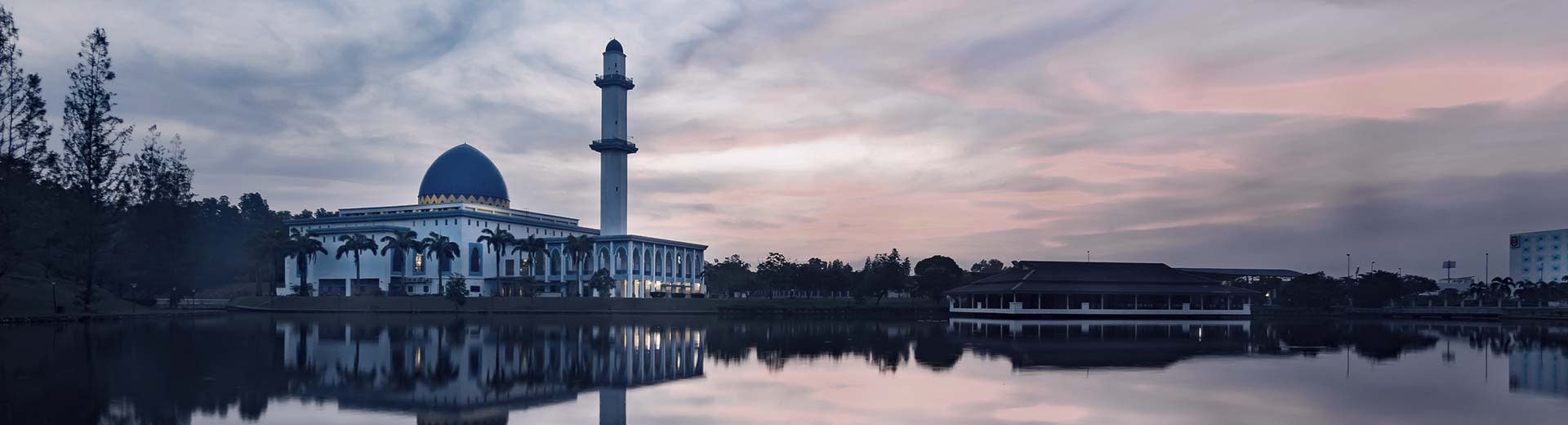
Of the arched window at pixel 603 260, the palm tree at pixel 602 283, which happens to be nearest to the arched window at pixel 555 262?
the arched window at pixel 603 260

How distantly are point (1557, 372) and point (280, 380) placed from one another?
1350 inches

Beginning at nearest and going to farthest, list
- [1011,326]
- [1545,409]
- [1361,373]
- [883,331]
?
[1545,409] → [1361,373] → [883,331] → [1011,326]

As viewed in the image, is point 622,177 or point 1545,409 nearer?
point 1545,409

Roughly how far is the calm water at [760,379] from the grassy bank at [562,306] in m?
38.6

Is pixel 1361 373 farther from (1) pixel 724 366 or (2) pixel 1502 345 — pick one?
(2) pixel 1502 345

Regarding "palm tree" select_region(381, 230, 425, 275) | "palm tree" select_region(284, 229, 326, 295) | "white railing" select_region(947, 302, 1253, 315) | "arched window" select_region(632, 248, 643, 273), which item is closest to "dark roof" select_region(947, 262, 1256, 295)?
"white railing" select_region(947, 302, 1253, 315)

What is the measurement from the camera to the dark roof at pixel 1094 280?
76.4 m

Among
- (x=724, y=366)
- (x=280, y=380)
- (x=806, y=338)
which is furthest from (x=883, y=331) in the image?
(x=280, y=380)

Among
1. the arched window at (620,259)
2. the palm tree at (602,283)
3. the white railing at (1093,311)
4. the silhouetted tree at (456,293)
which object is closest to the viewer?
the white railing at (1093,311)

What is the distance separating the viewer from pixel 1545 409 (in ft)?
65.3

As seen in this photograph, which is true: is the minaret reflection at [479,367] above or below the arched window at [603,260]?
below

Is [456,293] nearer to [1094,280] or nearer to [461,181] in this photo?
[461,181]

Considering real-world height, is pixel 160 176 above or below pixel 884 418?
above

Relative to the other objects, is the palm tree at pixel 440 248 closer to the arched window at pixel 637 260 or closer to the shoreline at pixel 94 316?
the arched window at pixel 637 260
